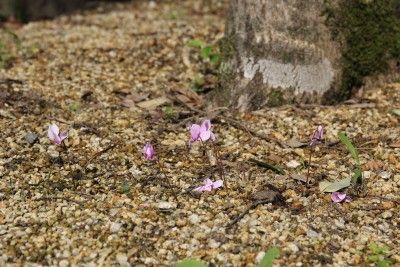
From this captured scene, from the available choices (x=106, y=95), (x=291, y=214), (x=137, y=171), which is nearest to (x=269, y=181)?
(x=291, y=214)

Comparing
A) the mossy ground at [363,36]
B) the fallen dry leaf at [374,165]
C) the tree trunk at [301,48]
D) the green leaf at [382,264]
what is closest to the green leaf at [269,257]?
the green leaf at [382,264]

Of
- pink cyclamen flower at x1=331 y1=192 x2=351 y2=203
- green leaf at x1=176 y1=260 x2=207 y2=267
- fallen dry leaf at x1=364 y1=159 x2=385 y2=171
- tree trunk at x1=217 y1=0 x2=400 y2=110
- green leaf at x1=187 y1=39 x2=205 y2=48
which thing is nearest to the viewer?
green leaf at x1=176 y1=260 x2=207 y2=267

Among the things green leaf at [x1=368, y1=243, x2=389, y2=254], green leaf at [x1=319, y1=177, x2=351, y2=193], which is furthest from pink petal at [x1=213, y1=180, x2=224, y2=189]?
green leaf at [x1=368, y1=243, x2=389, y2=254]

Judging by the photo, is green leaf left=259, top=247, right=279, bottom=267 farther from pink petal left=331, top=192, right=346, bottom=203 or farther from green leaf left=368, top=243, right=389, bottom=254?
pink petal left=331, top=192, right=346, bottom=203

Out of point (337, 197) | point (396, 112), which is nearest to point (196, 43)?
point (396, 112)

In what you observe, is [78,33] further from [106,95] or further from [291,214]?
[291,214]

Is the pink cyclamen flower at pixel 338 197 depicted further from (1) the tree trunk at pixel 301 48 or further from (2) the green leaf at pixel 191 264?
(1) the tree trunk at pixel 301 48
